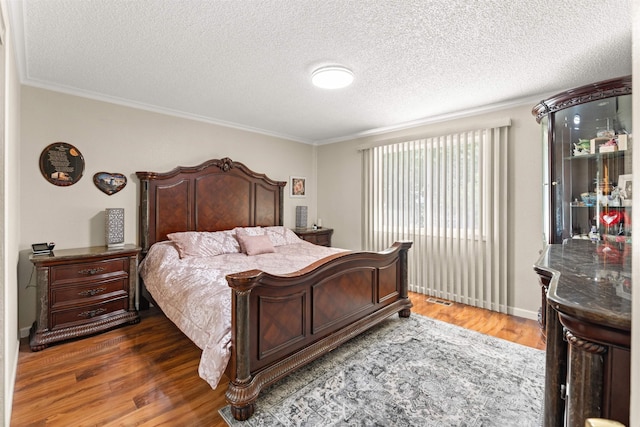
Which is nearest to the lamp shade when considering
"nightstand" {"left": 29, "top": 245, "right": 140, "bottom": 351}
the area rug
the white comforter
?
"nightstand" {"left": 29, "top": 245, "right": 140, "bottom": 351}

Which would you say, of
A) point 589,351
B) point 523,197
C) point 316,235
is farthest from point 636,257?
point 316,235

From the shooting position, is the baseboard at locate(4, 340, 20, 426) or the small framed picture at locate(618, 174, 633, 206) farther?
the small framed picture at locate(618, 174, 633, 206)

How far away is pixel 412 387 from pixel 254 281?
4.28 feet

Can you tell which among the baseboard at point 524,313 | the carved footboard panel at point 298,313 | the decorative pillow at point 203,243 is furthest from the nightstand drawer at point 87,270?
the baseboard at point 524,313

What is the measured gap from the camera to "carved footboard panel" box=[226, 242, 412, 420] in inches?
69.2

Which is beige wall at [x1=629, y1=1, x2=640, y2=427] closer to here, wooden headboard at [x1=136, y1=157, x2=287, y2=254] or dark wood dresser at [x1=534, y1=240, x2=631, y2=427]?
dark wood dresser at [x1=534, y1=240, x2=631, y2=427]

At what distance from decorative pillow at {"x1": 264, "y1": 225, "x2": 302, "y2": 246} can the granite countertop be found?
3127 millimetres

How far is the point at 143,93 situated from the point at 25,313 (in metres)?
2.44

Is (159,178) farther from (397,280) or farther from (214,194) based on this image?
(397,280)

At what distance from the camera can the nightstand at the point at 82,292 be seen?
101 inches

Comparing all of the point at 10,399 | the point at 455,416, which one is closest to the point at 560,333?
the point at 455,416

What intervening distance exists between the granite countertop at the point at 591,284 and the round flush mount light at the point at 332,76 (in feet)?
6.52

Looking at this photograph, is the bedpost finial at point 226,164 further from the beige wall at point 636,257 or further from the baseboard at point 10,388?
the beige wall at point 636,257

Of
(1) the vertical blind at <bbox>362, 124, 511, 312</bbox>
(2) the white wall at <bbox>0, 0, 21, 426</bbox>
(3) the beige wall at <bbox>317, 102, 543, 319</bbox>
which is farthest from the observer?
(1) the vertical blind at <bbox>362, 124, 511, 312</bbox>
